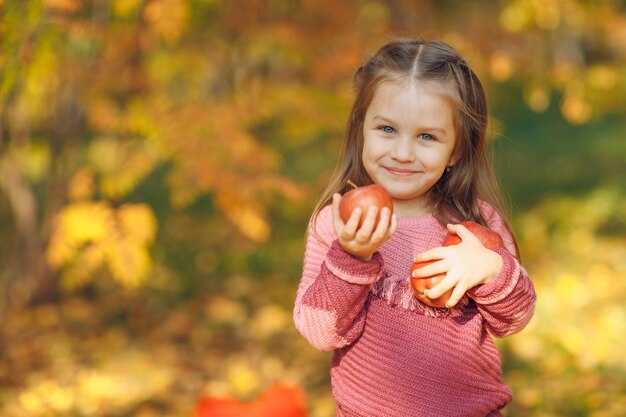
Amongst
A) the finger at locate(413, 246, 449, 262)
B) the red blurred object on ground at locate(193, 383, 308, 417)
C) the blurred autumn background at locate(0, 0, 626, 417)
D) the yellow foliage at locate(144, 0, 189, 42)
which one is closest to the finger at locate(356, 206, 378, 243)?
the finger at locate(413, 246, 449, 262)

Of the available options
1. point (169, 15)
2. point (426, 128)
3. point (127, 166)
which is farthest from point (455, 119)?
point (127, 166)

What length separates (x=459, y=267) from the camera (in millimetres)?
1783

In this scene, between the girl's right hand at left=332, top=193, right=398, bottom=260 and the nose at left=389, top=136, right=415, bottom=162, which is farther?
the nose at left=389, top=136, right=415, bottom=162

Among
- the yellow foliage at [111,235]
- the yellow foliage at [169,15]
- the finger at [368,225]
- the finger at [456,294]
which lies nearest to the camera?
the finger at [368,225]

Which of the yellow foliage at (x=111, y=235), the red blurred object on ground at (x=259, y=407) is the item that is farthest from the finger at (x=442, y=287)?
the yellow foliage at (x=111, y=235)

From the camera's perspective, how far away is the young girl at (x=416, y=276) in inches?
71.4

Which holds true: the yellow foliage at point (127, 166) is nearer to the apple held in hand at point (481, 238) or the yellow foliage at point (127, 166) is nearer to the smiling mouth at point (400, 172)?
the smiling mouth at point (400, 172)

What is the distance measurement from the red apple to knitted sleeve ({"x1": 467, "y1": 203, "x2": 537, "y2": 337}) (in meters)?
0.32

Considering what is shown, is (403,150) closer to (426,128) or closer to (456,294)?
(426,128)

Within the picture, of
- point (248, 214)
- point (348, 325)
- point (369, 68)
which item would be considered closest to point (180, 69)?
point (248, 214)

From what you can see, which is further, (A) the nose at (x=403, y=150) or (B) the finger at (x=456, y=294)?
(A) the nose at (x=403, y=150)

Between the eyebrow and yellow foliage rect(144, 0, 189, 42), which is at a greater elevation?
yellow foliage rect(144, 0, 189, 42)

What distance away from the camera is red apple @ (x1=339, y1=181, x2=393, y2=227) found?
1.70 m

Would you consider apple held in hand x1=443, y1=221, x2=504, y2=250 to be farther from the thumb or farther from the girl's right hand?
the girl's right hand
